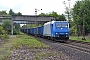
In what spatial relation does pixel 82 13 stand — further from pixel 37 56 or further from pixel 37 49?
pixel 37 56

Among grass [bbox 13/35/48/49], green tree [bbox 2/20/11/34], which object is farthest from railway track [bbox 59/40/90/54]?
green tree [bbox 2/20/11/34]

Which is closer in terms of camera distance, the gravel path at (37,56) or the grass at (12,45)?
the gravel path at (37,56)

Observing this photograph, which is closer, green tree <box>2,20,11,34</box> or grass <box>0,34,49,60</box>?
grass <box>0,34,49,60</box>

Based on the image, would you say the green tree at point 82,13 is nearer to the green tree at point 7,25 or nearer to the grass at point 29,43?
the grass at point 29,43

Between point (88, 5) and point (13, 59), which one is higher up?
point (88, 5)

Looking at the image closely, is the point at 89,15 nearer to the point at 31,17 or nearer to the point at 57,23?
the point at 57,23

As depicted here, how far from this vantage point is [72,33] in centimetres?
7919

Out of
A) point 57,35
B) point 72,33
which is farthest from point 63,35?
point 72,33

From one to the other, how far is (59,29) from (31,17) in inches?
2139

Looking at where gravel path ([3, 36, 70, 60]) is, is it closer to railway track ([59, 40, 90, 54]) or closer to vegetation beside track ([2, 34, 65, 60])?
vegetation beside track ([2, 34, 65, 60])

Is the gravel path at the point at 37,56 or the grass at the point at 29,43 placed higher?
the grass at the point at 29,43

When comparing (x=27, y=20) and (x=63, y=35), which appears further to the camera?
(x=27, y=20)

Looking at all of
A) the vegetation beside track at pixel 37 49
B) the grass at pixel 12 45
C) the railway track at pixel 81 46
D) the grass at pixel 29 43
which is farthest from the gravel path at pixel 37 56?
the grass at pixel 29 43

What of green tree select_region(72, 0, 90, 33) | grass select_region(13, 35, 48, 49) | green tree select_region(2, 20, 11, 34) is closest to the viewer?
grass select_region(13, 35, 48, 49)
